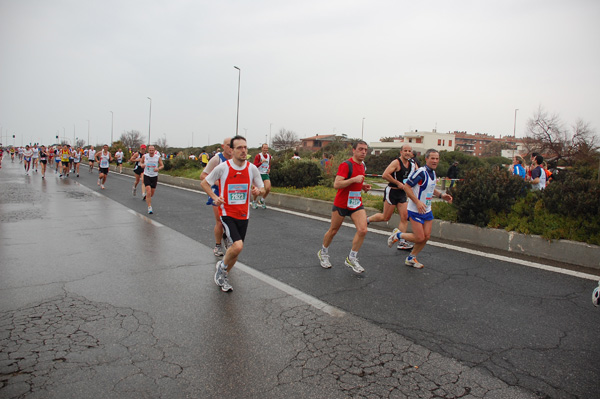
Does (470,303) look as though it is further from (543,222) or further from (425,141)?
(425,141)

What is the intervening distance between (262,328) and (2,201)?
517 inches

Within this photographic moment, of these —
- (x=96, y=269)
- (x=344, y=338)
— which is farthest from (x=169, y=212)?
(x=344, y=338)

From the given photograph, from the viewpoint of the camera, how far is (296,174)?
15.4m

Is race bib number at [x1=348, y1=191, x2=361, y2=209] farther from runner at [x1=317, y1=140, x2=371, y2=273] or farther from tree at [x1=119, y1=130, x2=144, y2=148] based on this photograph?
tree at [x1=119, y1=130, x2=144, y2=148]

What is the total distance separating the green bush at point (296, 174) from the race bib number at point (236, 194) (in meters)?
10.2

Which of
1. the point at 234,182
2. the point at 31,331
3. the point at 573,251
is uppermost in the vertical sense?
the point at 234,182

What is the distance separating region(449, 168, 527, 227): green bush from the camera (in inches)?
317

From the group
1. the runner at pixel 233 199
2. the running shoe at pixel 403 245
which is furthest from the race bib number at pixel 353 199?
the running shoe at pixel 403 245

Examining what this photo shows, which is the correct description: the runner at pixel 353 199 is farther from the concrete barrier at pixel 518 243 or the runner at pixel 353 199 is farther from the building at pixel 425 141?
the building at pixel 425 141

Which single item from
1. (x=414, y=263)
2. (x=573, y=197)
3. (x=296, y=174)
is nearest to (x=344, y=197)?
(x=414, y=263)

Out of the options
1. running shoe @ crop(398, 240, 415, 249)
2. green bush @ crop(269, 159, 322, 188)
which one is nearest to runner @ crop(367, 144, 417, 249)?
running shoe @ crop(398, 240, 415, 249)

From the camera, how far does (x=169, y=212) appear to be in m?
11.8

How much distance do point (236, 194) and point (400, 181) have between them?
3308mm

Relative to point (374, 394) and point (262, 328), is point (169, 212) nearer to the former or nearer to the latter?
point (262, 328)
